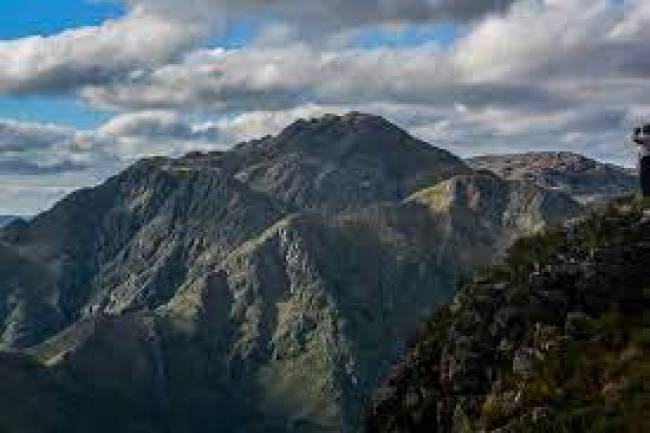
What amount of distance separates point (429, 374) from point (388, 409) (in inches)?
283

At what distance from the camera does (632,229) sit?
183750 mm

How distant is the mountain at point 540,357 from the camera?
128 metres

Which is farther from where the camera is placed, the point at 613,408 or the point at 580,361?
the point at 580,361

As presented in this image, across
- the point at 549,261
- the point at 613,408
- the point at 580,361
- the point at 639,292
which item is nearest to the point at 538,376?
the point at 580,361

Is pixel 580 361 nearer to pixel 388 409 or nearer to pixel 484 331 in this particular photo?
pixel 484 331

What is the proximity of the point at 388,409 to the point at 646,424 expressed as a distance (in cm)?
4999

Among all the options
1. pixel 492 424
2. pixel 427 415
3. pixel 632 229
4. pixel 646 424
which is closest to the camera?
pixel 646 424

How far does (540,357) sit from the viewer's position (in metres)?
141

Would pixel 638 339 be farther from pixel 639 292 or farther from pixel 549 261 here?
pixel 549 261

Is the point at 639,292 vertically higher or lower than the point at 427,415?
higher

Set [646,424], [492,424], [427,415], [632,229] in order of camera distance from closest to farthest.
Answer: [646,424]
[492,424]
[427,415]
[632,229]

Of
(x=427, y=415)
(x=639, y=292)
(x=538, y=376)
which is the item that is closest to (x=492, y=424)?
(x=538, y=376)

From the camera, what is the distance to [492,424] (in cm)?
13300

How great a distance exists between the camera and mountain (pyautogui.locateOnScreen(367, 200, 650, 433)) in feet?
420
